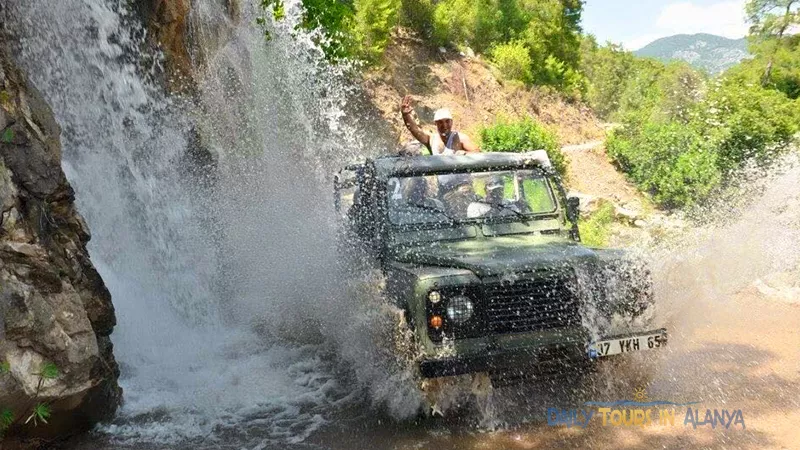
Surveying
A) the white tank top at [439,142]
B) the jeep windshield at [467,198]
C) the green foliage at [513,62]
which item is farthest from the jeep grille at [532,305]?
the green foliage at [513,62]

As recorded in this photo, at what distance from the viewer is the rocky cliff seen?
4082 mm

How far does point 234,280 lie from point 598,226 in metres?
8.46

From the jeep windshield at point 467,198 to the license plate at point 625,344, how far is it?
1.37 meters

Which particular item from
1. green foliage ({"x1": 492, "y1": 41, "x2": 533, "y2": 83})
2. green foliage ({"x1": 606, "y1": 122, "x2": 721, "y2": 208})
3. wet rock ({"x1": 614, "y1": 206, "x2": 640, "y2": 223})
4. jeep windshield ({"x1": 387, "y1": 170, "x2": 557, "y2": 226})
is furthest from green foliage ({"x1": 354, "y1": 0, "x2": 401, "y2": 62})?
jeep windshield ({"x1": 387, "y1": 170, "x2": 557, "y2": 226})

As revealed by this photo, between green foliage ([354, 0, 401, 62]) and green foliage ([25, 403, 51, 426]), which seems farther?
green foliage ([354, 0, 401, 62])

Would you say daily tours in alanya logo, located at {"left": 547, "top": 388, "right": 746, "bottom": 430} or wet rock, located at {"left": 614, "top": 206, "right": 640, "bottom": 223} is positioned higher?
daily tours in alanya logo, located at {"left": 547, "top": 388, "right": 746, "bottom": 430}

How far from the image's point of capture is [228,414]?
5.11 metres

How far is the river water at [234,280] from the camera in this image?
4.76 m

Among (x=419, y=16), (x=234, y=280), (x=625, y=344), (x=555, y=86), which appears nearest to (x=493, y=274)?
(x=625, y=344)

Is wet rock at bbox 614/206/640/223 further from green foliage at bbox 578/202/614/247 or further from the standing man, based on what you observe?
the standing man

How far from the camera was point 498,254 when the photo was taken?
461 centimetres

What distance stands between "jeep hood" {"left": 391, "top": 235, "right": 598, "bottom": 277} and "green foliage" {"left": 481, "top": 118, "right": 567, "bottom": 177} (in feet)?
48.5

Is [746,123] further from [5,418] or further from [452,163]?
[5,418]

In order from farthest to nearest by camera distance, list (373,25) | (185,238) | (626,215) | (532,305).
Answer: (373,25) → (626,215) → (185,238) → (532,305)
